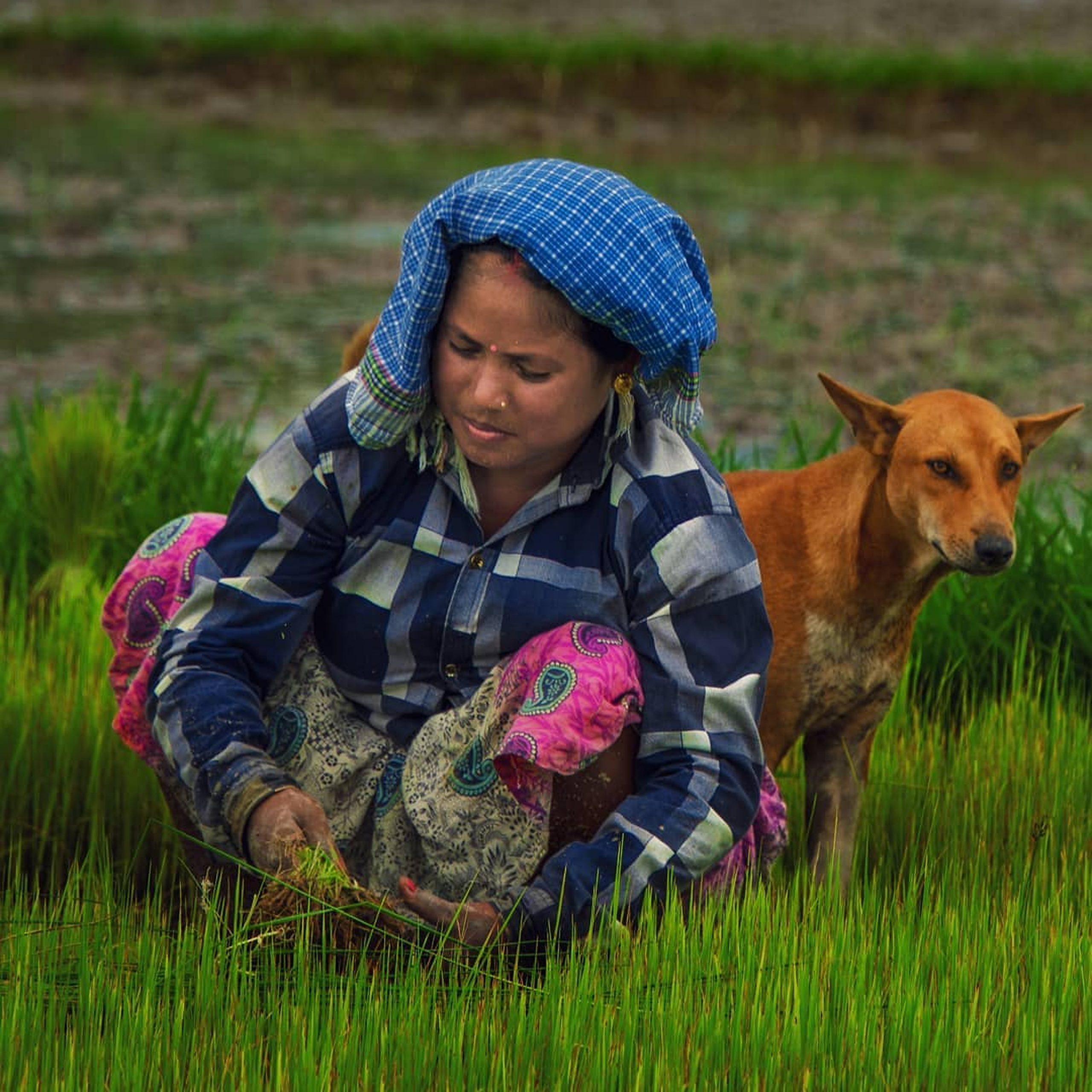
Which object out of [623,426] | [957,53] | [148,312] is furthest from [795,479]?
[957,53]

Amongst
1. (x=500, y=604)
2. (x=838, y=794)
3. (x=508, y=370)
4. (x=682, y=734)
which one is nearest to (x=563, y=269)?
(x=508, y=370)

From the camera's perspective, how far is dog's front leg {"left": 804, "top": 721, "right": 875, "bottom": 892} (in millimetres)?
3135

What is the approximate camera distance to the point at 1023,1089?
224cm

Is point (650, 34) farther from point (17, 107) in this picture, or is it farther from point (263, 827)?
point (263, 827)

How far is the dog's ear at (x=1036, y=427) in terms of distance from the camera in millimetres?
3043

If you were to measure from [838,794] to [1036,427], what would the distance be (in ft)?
2.27

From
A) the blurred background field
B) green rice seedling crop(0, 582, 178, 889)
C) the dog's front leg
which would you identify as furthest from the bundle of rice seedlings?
the blurred background field

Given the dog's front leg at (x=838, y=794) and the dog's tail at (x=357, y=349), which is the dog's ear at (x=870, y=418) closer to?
the dog's front leg at (x=838, y=794)

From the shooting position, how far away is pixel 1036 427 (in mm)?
3055

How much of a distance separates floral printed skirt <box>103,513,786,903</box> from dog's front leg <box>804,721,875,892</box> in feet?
0.81

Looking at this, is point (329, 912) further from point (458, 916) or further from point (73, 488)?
point (73, 488)

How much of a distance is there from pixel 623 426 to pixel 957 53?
1338 cm

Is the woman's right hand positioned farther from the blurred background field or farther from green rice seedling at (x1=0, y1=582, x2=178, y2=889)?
the blurred background field

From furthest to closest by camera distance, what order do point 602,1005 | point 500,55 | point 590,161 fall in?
point 500,55, point 590,161, point 602,1005
